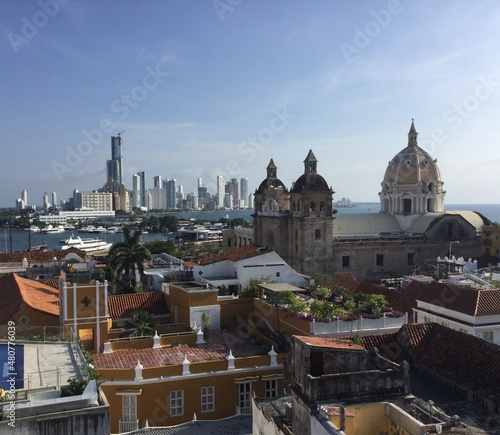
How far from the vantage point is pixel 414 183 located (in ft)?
181

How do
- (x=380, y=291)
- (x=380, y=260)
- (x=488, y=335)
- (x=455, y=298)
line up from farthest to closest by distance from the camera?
1. (x=380, y=260)
2. (x=380, y=291)
3. (x=455, y=298)
4. (x=488, y=335)

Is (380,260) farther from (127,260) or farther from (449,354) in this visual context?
(449,354)

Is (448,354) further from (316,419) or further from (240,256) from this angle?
(240,256)

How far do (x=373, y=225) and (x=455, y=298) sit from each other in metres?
31.9

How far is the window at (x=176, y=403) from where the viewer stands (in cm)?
1683

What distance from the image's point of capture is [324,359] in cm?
1057

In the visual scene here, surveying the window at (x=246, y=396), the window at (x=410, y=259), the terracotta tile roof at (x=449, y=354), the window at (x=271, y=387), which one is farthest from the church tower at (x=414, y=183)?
the window at (x=246, y=396)

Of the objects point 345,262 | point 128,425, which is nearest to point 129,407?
point 128,425

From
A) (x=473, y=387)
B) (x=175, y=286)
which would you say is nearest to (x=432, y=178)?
(x=175, y=286)

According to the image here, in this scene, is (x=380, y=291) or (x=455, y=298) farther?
(x=380, y=291)

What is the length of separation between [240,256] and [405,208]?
32558 millimetres

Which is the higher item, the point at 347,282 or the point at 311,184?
the point at 311,184

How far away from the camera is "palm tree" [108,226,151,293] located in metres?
30.2

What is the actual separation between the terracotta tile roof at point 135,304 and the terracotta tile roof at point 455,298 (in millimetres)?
11418
